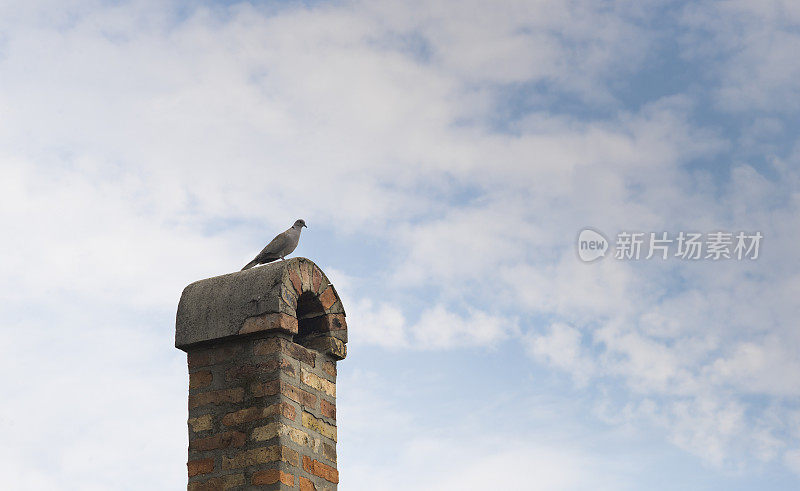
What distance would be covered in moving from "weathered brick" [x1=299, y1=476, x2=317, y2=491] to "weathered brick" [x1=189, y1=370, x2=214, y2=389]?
0.80 metres

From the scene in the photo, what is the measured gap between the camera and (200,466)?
5.29 m

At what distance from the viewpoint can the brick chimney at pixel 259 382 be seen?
17.0 ft

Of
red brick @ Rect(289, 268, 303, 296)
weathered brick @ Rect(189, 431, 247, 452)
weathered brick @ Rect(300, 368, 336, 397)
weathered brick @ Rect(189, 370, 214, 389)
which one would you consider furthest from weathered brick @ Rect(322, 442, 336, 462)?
red brick @ Rect(289, 268, 303, 296)

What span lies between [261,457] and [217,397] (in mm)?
508

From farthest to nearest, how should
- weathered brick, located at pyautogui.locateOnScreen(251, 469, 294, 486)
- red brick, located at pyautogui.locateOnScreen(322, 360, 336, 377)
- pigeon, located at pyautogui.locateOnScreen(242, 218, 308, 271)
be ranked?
pigeon, located at pyautogui.locateOnScreen(242, 218, 308, 271), red brick, located at pyautogui.locateOnScreen(322, 360, 336, 377), weathered brick, located at pyautogui.locateOnScreen(251, 469, 294, 486)

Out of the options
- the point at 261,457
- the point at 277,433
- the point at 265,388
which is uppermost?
the point at 265,388

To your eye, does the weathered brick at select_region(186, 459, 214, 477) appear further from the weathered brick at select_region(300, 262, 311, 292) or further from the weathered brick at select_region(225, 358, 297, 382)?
the weathered brick at select_region(300, 262, 311, 292)

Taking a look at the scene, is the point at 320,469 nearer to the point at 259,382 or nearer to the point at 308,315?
the point at 259,382

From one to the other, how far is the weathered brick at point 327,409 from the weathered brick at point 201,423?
67 centimetres

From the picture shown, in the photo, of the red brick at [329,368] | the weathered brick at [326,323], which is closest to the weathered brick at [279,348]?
the red brick at [329,368]

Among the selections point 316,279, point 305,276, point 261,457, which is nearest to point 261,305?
point 305,276

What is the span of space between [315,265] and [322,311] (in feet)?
0.98

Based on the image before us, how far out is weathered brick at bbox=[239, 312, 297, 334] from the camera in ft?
17.5

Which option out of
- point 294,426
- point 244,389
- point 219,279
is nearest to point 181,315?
point 219,279
